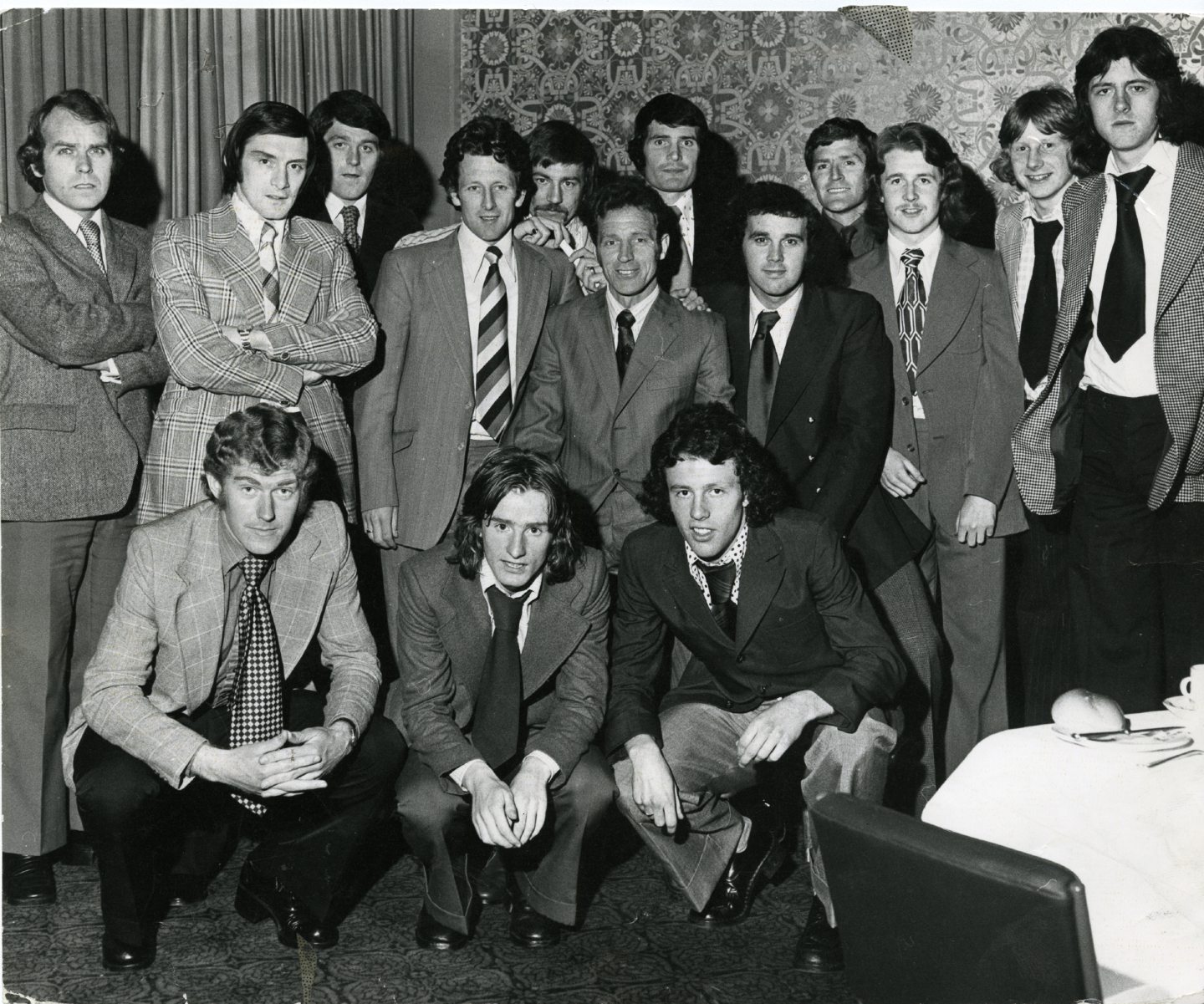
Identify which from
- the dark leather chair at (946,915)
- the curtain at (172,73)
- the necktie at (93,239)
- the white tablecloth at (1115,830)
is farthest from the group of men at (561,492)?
the dark leather chair at (946,915)

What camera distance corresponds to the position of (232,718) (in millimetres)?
2938

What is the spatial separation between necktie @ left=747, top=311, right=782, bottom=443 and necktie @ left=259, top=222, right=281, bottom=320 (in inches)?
52.4

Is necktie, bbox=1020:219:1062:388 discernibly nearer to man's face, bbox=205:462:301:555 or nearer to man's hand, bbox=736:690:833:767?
man's hand, bbox=736:690:833:767

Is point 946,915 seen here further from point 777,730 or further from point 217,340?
point 217,340

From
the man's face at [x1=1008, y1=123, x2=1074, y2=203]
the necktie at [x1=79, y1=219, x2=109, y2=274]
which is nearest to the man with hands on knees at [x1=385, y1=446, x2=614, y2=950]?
the necktie at [x1=79, y1=219, x2=109, y2=274]

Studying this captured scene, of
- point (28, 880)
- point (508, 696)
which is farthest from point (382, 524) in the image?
point (28, 880)

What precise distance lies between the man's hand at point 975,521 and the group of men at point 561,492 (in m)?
0.01

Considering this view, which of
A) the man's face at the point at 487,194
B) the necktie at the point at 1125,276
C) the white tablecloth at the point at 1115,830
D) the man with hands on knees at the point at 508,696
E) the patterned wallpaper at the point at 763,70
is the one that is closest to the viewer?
the white tablecloth at the point at 1115,830

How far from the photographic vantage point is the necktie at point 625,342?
349cm

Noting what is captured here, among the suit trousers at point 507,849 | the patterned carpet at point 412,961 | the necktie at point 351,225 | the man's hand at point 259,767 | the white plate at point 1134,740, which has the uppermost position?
the necktie at point 351,225

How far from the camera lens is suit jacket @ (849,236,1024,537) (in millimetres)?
3613

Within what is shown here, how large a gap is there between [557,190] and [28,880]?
8.23 ft

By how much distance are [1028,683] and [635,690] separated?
1630 millimetres

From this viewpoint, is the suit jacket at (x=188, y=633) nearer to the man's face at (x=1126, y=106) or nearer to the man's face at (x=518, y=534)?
the man's face at (x=518, y=534)
